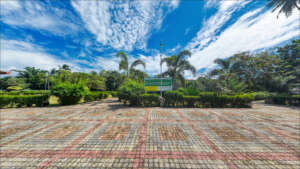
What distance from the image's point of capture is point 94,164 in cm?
223

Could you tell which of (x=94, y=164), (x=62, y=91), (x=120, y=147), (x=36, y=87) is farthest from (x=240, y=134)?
(x=36, y=87)

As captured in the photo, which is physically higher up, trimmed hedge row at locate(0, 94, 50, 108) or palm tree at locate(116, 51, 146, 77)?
palm tree at locate(116, 51, 146, 77)

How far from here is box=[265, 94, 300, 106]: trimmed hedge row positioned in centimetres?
991

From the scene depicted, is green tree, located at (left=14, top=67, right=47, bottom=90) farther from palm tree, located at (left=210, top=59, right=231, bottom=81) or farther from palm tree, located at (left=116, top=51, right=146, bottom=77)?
palm tree, located at (left=210, top=59, right=231, bottom=81)

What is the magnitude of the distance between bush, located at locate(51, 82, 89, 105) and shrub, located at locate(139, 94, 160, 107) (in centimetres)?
663

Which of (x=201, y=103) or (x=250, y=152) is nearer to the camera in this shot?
(x=250, y=152)

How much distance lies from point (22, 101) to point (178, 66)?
1630 cm

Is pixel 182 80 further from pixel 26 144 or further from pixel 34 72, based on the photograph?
pixel 34 72

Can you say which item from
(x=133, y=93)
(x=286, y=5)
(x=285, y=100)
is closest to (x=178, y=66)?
(x=133, y=93)

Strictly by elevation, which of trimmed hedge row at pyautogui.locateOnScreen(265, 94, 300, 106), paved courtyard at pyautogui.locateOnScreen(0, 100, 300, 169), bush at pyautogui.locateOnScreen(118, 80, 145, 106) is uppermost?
bush at pyautogui.locateOnScreen(118, 80, 145, 106)

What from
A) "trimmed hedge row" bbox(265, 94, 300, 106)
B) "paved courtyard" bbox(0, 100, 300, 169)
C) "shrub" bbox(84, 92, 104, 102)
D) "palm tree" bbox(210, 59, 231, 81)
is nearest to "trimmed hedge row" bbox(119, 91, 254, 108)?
"paved courtyard" bbox(0, 100, 300, 169)

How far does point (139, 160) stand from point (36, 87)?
47.3 metres

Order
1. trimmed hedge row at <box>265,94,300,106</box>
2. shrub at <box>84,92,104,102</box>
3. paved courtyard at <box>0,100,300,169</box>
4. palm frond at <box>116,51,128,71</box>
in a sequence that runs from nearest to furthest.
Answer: paved courtyard at <box>0,100,300,169</box>
trimmed hedge row at <box>265,94,300,106</box>
shrub at <box>84,92,104,102</box>
palm frond at <box>116,51,128,71</box>

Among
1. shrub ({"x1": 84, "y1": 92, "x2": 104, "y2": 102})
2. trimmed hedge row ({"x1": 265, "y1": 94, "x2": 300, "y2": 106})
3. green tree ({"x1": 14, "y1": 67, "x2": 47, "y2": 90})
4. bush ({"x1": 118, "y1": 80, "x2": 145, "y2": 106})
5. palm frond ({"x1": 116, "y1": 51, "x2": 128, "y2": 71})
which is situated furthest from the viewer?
green tree ({"x1": 14, "y1": 67, "x2": 47, "y2": 90})
